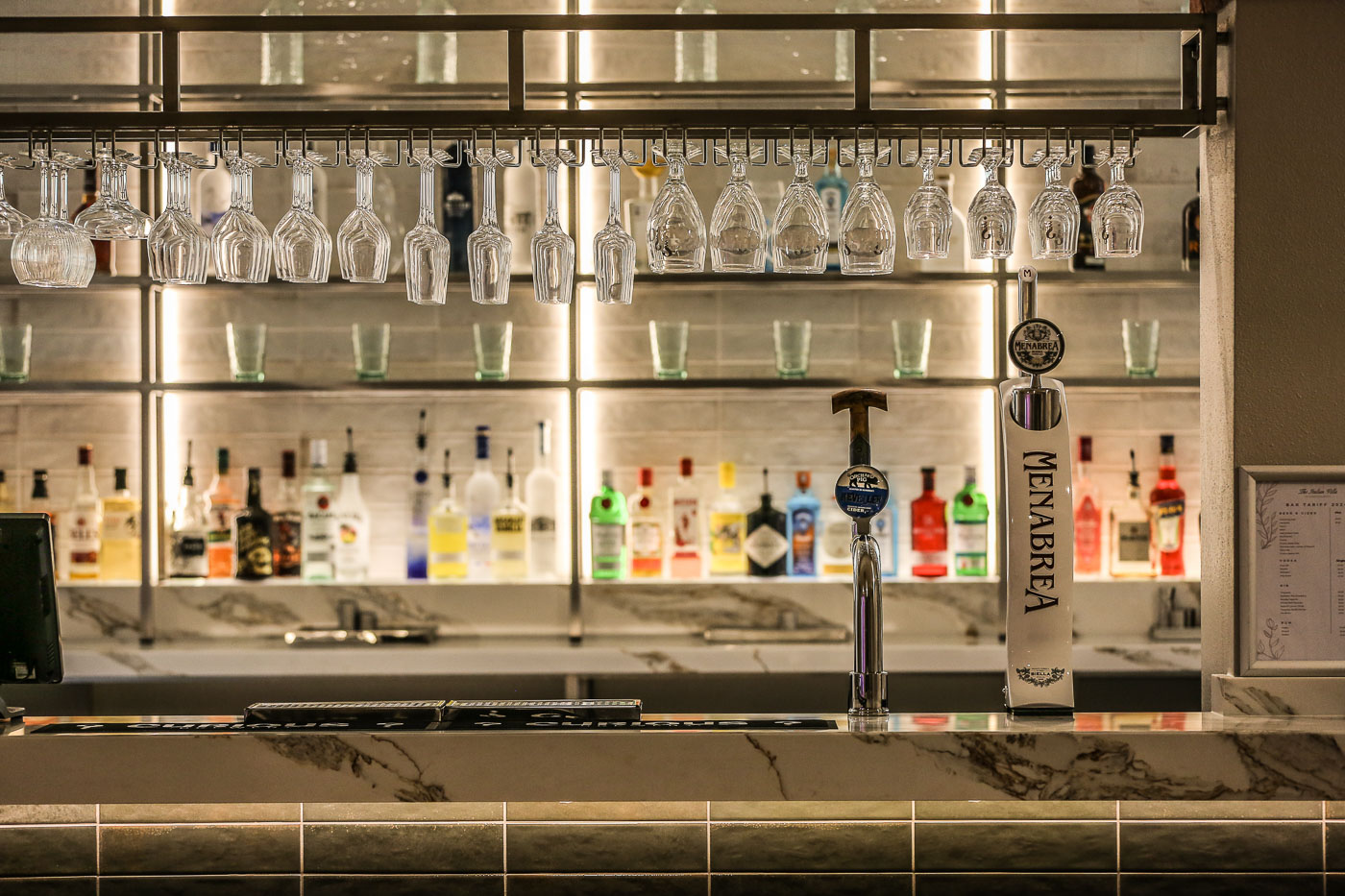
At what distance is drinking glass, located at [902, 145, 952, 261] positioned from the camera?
1.68m

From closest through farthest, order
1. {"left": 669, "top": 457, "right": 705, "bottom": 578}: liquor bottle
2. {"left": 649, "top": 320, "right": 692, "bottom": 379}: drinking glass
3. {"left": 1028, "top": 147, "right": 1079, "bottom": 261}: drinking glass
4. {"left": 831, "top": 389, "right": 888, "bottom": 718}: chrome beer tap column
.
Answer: {"left": 831, "top": 389, "right": 888, "bottom": 718}: chrome beer tap column < {"left": 1028, "top": 147, "right": 1079, "bottom": 261}: drinking glass < {"left": 649, "top": 320, "right": 692, "bottom": 379}: drinking glass < {"left": 669, "top": 457, "right": 705, "bottom": 578}: liquor bottle

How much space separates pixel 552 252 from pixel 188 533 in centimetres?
166

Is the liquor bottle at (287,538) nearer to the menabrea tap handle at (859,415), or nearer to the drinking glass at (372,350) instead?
the drinking glass at (372,350)

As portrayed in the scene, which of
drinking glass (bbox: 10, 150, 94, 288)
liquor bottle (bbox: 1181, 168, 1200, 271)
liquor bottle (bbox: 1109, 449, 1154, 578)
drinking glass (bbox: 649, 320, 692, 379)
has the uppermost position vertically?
liquor bottle (bbox: 1181, 168, 1200, 271)

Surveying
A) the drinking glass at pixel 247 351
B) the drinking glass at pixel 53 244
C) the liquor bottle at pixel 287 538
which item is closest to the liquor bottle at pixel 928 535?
the liquor bottle at pixel 287 538

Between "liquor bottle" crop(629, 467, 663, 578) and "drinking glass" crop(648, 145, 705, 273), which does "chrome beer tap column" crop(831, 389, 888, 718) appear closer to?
"drinking glass" crop(648, 145, 705, 273)

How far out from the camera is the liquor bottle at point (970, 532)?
2848 millimetres

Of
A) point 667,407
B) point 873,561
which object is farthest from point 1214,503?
point 667,407

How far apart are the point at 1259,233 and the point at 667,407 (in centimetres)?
160

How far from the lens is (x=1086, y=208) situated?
2.88m

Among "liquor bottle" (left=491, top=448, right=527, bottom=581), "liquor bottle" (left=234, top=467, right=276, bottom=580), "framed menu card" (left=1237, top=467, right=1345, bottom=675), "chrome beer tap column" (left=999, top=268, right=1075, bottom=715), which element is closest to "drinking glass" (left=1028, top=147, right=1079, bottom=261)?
"chrome beer tap column" (left=999, top=268, right=1075, bottom=715)

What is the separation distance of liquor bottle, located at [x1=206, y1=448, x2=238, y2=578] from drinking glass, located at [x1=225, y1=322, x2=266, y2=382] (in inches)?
8.3

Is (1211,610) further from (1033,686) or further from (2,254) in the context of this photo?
(2,254)

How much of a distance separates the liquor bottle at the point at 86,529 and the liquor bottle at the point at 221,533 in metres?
0.29
